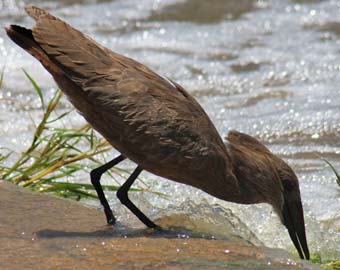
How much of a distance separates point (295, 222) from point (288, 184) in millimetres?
223

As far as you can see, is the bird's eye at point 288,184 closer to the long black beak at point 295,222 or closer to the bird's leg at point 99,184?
the long black beak at point 295,222

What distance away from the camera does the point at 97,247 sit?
4789mm

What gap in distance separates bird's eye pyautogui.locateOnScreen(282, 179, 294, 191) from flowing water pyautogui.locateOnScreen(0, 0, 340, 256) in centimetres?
41

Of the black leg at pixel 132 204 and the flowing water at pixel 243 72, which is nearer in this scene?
the black leg at pixel 132 204

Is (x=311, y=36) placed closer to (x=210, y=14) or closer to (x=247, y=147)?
(x=210, y=14)

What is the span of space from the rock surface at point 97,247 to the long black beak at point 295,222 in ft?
1.69

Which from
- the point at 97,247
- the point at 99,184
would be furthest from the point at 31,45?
the point at 97,247

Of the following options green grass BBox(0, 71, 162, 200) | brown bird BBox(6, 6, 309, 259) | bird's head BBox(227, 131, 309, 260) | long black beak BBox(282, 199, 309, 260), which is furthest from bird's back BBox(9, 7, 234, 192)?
green grass BBox(0, 71, 162, 200)

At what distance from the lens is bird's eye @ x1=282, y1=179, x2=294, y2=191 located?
5.51 meters

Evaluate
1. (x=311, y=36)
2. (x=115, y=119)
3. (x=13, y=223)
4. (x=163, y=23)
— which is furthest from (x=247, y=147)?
(x=163, y=23)

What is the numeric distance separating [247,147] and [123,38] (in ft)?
17.8

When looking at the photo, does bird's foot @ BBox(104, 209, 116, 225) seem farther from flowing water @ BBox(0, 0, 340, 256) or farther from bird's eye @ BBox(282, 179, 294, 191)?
bird's eye @ BBox(282, 179, 294, 191)

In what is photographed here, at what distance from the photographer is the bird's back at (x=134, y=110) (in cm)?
511

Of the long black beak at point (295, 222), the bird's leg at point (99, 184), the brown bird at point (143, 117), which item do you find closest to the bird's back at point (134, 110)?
the brown bird at point (143, 117)
